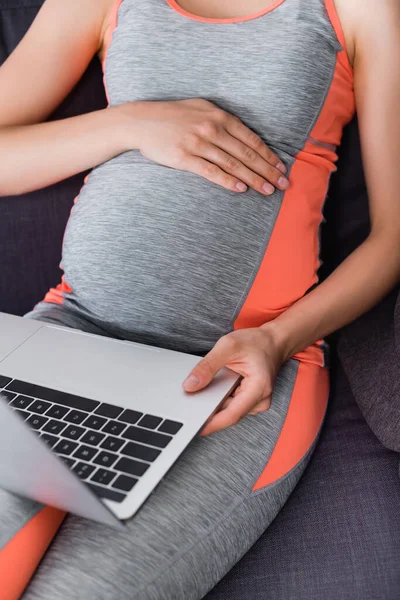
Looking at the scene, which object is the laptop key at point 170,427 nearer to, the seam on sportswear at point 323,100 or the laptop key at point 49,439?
the laptop key at point 49,439

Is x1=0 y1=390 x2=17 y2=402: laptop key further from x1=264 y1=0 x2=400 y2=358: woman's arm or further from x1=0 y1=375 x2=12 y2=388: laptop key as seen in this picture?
x1=264 y1=0 x2=400 y2=358: woman's arm

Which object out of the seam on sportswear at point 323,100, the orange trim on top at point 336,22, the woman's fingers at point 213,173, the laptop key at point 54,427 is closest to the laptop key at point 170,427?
the laptop key at point 54,427

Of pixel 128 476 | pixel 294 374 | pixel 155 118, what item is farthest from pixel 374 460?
pixel 155 118

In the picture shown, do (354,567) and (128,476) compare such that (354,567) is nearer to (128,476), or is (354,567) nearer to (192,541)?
(192,541)

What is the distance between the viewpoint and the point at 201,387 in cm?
77

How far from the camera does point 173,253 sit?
94cm

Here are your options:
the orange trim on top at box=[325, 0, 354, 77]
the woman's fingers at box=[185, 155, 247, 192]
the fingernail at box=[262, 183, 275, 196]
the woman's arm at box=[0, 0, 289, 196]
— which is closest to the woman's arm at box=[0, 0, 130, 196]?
the woman's arm at box=[0, 0, 289, 196]

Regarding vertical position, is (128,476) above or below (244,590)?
above

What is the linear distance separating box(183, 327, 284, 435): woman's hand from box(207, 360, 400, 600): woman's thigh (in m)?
0.15

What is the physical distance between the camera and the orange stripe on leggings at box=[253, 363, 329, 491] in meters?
0.85

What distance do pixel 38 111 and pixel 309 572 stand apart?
853 millimetres

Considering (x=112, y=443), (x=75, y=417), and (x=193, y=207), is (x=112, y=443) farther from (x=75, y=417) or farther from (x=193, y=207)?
(x=193, y=207)

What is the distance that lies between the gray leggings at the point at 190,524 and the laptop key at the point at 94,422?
0.34 ft

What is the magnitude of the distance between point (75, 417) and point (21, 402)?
8 centimetres
